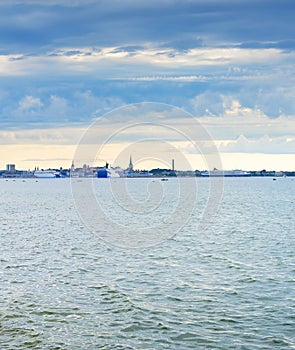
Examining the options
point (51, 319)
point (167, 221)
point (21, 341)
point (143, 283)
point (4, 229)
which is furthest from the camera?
point (167, 221)

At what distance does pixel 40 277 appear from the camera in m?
42.0

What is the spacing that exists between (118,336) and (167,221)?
64483 millimetres

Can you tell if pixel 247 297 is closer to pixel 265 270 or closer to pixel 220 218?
pixel 265 270

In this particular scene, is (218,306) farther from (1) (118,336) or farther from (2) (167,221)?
(2) (167,221)

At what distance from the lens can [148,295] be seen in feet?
119

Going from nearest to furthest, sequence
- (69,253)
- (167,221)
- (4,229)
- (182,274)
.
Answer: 1. (182,274)
2. (69,253)
3. (4,229)
4. (167,221)

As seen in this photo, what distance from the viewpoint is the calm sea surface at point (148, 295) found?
2841 cm

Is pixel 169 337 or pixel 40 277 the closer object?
pixel 169 337

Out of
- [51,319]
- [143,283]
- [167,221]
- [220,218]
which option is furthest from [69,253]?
[220,218]

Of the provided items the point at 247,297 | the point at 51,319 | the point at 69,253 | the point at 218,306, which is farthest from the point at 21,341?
the point at 69,253

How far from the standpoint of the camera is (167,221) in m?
93.1

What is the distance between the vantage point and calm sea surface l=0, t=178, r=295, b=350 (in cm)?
2841

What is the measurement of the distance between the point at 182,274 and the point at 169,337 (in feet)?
47.8

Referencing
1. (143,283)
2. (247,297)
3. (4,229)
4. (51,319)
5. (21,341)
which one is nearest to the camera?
(21,341)
